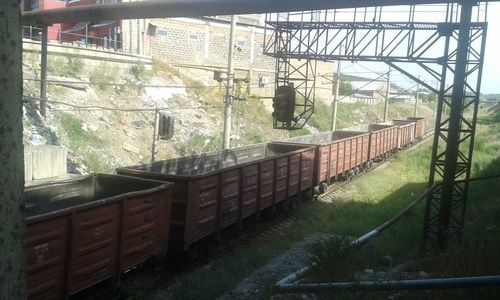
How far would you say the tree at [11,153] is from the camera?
3.15 metres

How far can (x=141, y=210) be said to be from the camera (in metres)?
7.54

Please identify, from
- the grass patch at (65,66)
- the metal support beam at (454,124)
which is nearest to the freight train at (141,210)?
the metal support beam at (454,124)

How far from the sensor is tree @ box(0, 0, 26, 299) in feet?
10.3

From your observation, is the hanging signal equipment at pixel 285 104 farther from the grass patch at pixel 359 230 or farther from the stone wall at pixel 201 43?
the stone wall at pixel 201 43

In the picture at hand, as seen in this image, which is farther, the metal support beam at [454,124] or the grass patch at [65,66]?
the grass patch at [65,66]

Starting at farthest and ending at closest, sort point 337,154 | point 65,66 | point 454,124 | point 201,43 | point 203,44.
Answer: point 203,44, point 201,43, point 65,66, point 337,154, point 454,124

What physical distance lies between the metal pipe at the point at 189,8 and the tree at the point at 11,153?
20.8 feet

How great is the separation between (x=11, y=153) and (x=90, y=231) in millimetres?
3468

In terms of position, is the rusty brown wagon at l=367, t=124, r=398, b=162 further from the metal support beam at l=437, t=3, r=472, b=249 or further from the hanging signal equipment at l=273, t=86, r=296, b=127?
the metal support beam at l=437, t=3, r=472, b=249

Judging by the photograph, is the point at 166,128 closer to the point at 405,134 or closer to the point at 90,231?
the point at 90,231

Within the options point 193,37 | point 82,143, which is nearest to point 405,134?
point 193,37

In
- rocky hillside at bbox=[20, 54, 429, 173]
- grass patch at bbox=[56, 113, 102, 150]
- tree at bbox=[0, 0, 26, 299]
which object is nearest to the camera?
tree at bbox=[0, 0, 26, 299]

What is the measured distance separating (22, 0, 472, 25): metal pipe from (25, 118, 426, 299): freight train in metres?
3.49

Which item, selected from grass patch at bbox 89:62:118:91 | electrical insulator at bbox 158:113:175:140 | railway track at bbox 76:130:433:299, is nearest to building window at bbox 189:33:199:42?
grass patch at bbox 89:62:118:91
